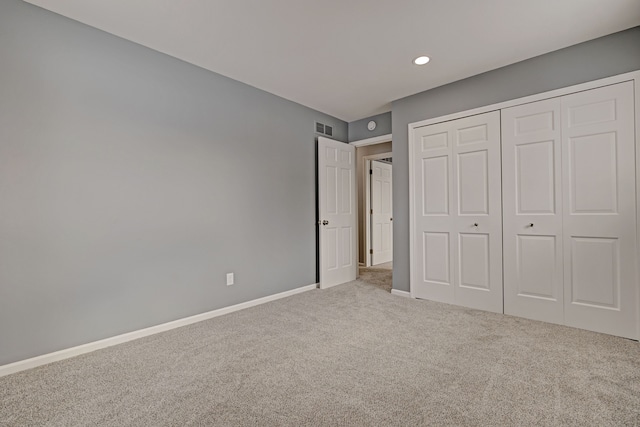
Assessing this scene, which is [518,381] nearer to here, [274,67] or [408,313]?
[408,313]

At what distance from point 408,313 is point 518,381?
134 centimetres

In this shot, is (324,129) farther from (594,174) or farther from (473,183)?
A: (594,174)

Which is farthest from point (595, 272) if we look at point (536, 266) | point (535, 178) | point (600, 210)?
point (535, 178)

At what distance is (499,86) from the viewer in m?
3.13

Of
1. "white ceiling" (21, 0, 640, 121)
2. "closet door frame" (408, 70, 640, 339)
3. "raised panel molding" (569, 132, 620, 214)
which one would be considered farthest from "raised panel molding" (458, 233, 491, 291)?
"white ceiling" (21, 0, 640, 121)

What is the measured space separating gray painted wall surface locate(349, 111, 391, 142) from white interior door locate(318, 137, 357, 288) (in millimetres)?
261

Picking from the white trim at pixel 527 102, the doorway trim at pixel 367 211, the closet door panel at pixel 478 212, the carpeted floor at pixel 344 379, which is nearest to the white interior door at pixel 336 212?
the white trim at pixel 527 102

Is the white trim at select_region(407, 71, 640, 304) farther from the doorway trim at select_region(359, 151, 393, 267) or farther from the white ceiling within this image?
the doorway trim at select_region(359, 151, 393, 267)

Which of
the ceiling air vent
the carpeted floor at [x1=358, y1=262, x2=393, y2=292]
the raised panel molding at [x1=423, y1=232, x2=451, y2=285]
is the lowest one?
the carpeted floor at [x1=358, y1=262, x2=393, y2=292]

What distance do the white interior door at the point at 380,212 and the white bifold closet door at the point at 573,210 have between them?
3341 millimetres

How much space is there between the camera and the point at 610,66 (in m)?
2.56

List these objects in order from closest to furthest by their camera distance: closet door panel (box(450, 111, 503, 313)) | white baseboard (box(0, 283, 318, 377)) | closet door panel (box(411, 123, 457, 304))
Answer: white baseboard (box(0, 283, 318, 377)), closet door panel (box(450, 111, 503, 313)), closet door panel (box(411, 123, 457, 304))

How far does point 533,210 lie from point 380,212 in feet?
12.1

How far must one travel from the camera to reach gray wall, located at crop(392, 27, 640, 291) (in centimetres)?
254
